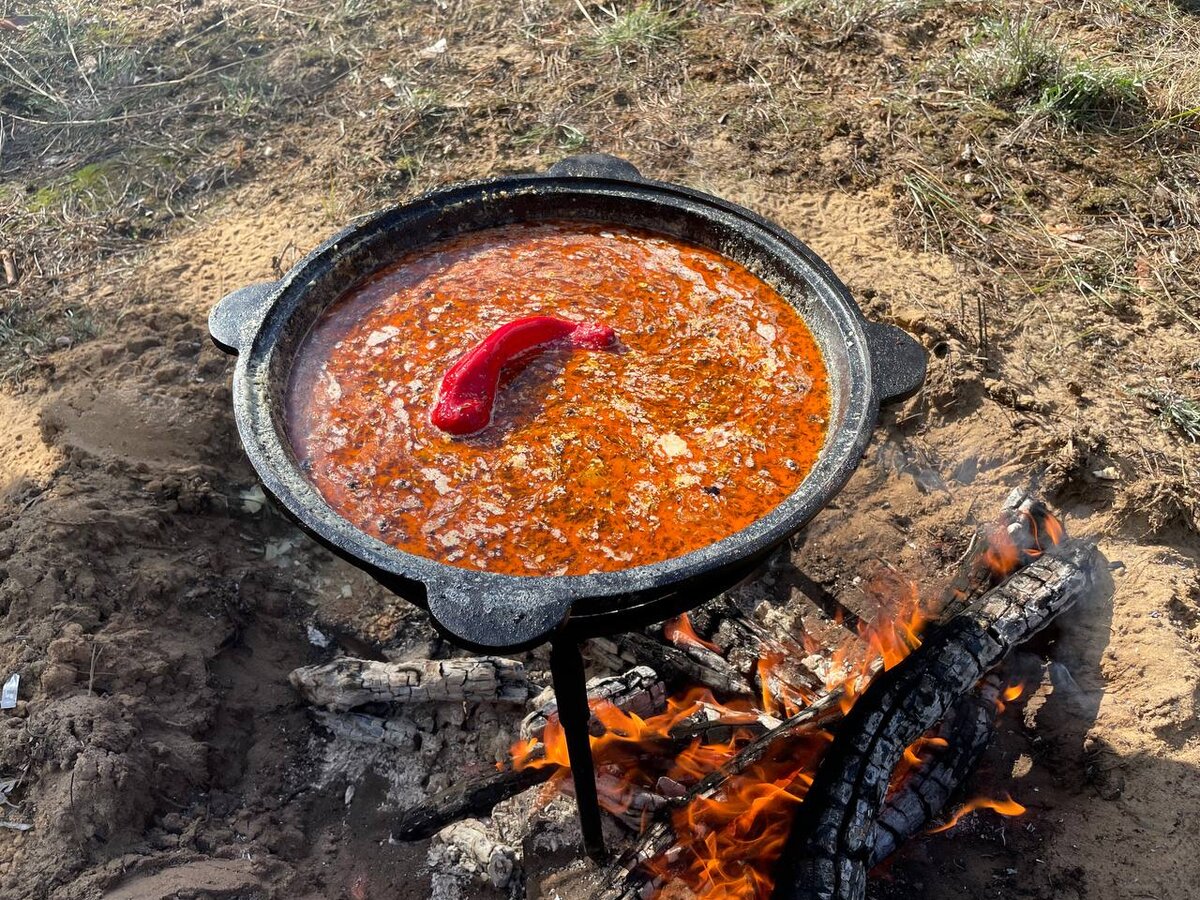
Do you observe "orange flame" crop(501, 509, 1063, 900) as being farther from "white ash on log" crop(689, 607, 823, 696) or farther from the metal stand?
the metal stand

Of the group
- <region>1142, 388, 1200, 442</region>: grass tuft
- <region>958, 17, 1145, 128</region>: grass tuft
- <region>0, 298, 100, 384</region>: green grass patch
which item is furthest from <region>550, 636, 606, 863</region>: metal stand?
<region>958, 17, 1145, 128</region>: grass tuft

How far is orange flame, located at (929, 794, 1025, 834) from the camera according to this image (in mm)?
2945

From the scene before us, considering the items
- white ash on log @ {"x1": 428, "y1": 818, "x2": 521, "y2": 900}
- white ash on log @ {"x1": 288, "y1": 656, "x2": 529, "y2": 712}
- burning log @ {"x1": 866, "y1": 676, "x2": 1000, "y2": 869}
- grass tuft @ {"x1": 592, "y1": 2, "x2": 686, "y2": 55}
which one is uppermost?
grass tuft @ {"x1": 592, "y1": 2, "x2": 686, "y2": 55}

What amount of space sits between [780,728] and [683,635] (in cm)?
60

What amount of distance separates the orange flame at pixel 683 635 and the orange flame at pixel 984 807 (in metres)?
0.95

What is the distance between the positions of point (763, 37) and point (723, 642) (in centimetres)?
467

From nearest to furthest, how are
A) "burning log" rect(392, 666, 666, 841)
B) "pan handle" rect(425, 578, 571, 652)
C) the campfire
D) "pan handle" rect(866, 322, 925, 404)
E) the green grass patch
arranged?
"pan handle" rect(425, 578, 571, 652) → "pan handle" rect(866, 322, 925, 404) → the campfire → "burning log" rect(392, 666, 666, 841) → the green grass patch

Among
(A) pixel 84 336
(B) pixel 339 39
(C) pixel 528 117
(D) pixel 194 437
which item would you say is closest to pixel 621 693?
(D) pixel 194 437

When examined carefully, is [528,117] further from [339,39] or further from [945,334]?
[945,334]

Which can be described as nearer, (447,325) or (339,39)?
(447,325)

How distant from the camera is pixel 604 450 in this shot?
2.28m

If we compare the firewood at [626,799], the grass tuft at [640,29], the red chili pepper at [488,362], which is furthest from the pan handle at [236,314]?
the grass tuft at [640,29]

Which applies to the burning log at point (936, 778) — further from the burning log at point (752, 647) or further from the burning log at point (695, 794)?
the burning log at point (752, 647)

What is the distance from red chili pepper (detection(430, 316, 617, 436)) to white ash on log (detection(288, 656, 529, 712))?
1.31 meters
